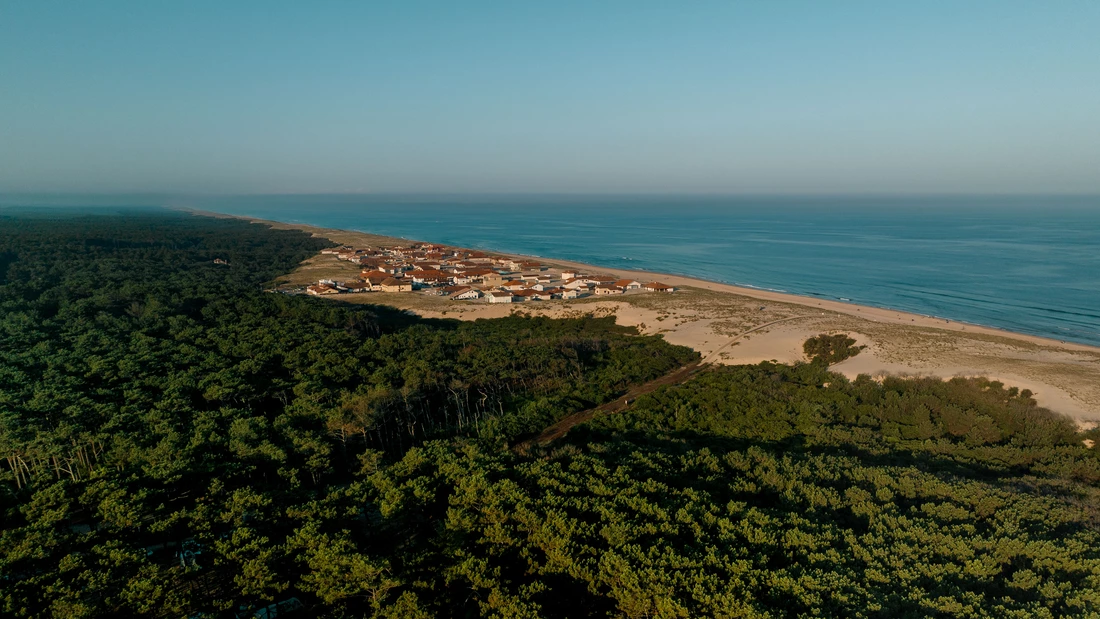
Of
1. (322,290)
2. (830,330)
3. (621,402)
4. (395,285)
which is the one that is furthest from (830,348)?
(322,290)

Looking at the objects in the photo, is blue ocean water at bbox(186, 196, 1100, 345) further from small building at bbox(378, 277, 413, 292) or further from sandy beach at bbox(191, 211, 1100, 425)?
small building at bbox(378, 277, 413, 292)

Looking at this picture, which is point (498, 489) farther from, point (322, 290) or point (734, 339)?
point (322, 290)

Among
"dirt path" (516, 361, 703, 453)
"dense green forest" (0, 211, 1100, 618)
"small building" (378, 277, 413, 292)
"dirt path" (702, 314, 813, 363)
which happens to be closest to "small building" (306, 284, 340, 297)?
"small building" (378, 277, 413, 292)

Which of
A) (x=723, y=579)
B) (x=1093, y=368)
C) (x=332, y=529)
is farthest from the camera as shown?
(x=1093, y=368)

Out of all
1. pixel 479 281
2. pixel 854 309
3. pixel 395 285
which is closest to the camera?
pixel 854 309

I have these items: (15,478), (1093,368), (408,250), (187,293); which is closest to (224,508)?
(15,478)

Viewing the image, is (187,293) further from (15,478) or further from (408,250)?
(408,250)
